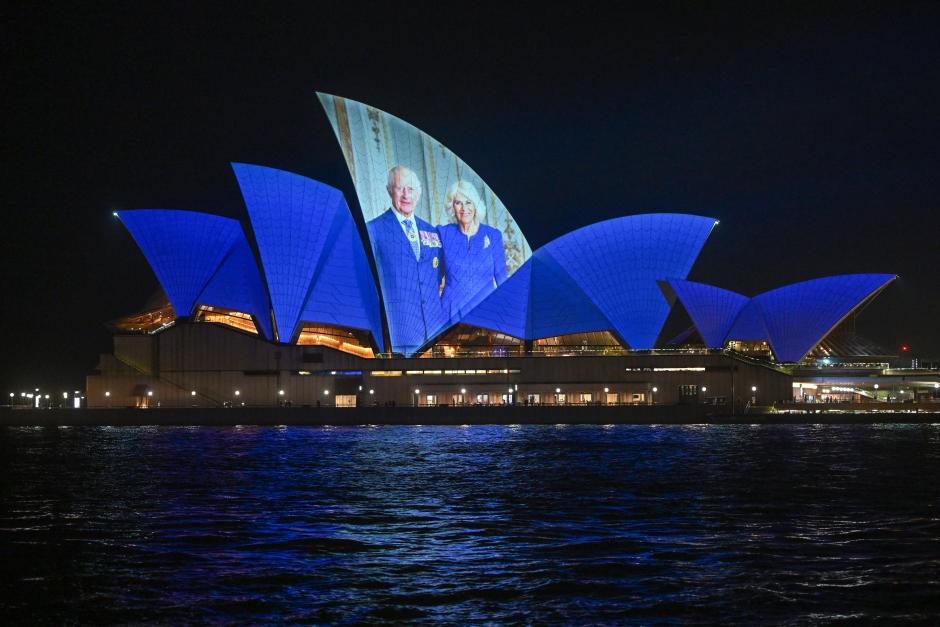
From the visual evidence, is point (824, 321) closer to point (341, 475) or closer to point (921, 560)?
point (341, 475)

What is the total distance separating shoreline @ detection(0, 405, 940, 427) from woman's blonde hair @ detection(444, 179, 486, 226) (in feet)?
45.3

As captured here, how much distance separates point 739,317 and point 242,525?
5072cm

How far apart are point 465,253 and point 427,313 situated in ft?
15.8

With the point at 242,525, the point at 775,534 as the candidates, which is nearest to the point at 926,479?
the point at 775,534

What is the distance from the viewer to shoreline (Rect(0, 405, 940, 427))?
186 feet

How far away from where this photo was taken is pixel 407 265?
62.2 metres

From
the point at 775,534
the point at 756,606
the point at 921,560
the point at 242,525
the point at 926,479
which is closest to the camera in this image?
the point at 756,606

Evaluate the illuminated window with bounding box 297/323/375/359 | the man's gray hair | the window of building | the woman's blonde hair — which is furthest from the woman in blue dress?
the window of building

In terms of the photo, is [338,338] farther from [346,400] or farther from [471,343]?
[471,343]

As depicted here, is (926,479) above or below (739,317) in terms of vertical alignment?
below

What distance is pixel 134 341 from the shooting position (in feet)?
205

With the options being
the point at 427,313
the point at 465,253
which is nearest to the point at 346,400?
the point at 427,313

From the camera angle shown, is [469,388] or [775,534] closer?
[775,534]

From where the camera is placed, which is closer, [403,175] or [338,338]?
[403,175]
